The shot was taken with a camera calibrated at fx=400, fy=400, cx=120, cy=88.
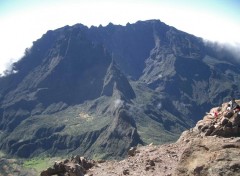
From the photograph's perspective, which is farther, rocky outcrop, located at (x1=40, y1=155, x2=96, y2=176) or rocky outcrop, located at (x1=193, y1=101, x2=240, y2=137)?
rocky outcrop, located at (x1=40, y1=155, x2=96, y2=176)

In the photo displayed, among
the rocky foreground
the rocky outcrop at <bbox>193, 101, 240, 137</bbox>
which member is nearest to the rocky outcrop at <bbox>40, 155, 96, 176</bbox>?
the rocky foreground

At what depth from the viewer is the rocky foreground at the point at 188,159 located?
25828 millimetres

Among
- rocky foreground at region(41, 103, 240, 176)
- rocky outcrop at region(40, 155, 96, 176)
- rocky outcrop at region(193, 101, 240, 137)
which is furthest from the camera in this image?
rocky outcrop at region(40, 155, 96, 176)

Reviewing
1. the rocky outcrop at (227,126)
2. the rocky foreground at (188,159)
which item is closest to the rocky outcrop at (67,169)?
the rocky foreground at (188,159)

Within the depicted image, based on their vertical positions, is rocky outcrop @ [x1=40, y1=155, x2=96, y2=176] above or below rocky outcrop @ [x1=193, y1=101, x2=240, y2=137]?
below

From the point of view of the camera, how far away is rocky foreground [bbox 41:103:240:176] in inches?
1017

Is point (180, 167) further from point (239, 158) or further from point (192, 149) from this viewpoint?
point (239, 158)

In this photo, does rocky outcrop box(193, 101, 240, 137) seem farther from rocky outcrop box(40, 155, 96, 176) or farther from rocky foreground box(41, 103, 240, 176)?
A: rocky outcrop box(40, 155, 96, 176)

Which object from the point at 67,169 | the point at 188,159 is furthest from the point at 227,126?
the point at 188,159

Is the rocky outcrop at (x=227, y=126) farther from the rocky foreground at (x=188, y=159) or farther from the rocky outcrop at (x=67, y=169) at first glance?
the rocky outcrop at (x=67, y=169)

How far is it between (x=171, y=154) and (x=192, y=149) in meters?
20.7

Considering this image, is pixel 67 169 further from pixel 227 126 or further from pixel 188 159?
pixel 188 159

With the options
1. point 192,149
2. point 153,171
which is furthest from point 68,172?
point 192,149

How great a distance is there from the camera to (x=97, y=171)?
48.7 metres
